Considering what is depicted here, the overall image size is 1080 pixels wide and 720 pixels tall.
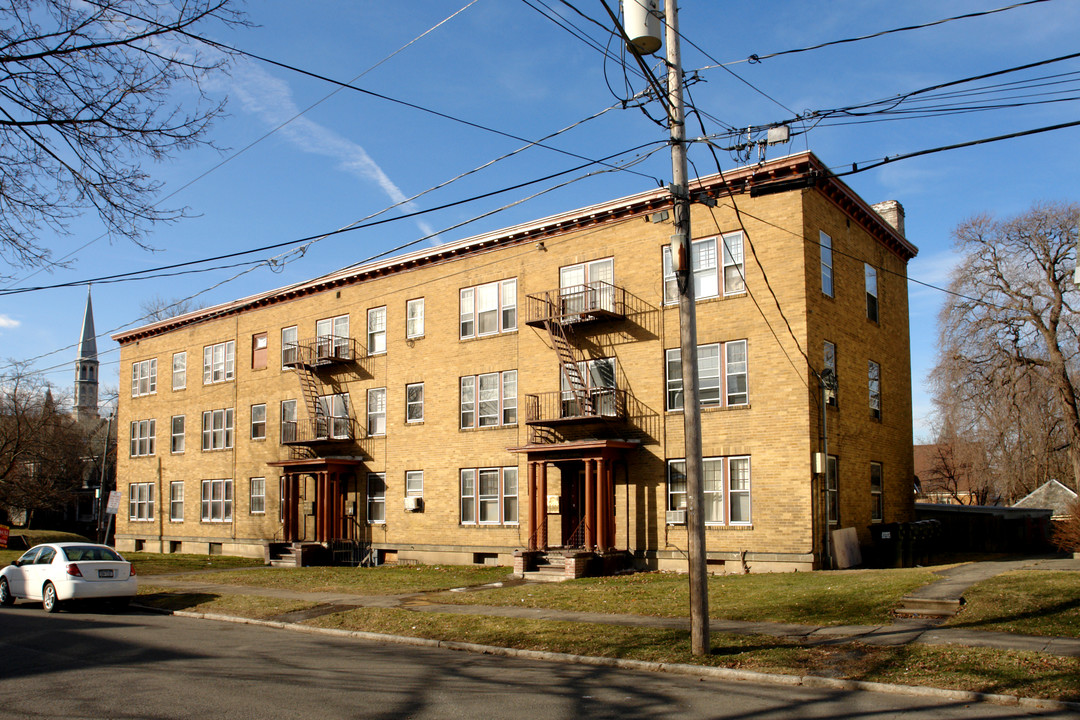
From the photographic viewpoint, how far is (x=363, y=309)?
32.6 m

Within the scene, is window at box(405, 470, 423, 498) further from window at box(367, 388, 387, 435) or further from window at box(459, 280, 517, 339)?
window at box(459, 280, 517, 339)

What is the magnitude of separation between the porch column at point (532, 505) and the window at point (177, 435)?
2229cm

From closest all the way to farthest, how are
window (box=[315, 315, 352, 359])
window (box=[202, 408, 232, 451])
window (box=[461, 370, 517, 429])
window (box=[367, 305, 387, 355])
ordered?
window (box=[461, 370, 517, 429]) → window (box=[367, 305, 387, 355]) → window (box=[315, 315, 352, 359]) → window (box=[202, 408, 232, 451])

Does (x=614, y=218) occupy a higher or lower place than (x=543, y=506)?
higher

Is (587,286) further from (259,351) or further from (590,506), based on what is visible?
(259,351)

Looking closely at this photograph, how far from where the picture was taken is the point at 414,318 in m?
30.9

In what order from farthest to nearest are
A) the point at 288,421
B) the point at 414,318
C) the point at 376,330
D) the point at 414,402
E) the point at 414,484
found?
the point at 288,421, the point at 376,330, the point at 414,318, the point at 414,402, the point at 414,484

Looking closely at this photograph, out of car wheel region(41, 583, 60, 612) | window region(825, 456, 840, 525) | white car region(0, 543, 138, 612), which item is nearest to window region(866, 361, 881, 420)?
window region(825, 456, 840, 525)

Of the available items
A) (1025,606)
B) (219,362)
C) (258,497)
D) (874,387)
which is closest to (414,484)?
(258,497)

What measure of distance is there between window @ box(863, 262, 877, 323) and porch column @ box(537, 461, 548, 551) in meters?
10.9

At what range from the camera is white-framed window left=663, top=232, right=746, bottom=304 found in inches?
913

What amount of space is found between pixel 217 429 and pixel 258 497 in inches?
178

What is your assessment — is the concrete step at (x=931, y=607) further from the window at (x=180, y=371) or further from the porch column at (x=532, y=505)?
the window at (x=180, y=371)

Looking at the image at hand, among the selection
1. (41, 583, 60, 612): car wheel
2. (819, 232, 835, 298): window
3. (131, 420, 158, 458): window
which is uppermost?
(819, 232, 835, 298): window
